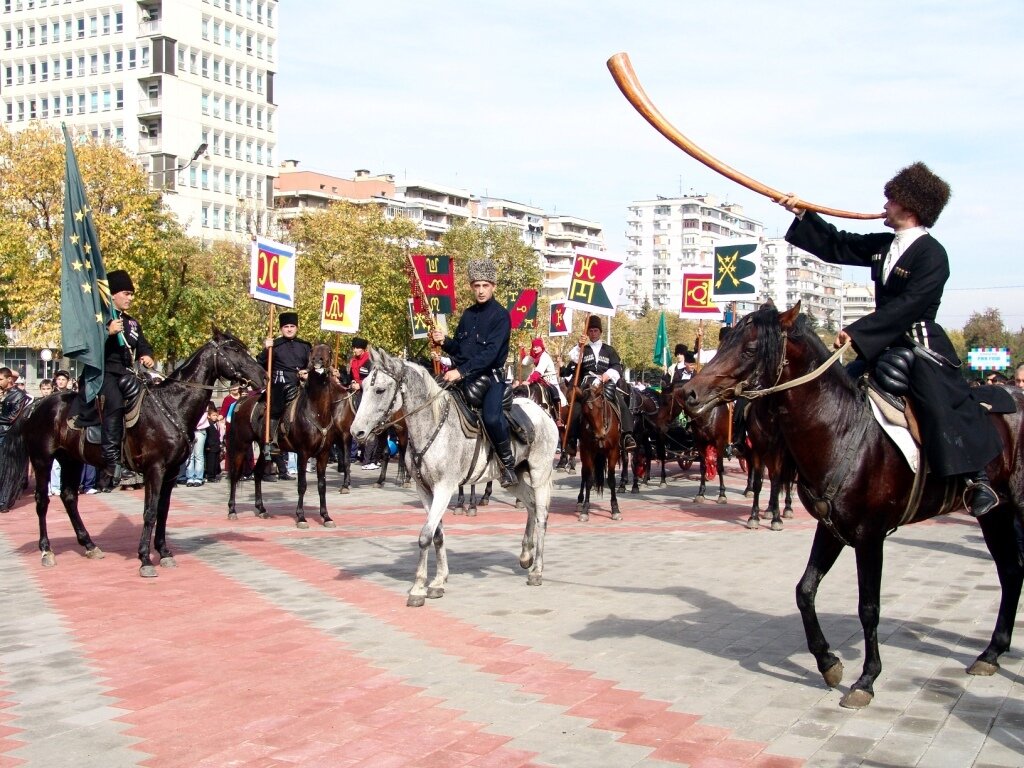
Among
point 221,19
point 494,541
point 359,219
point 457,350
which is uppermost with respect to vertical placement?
point 221,19

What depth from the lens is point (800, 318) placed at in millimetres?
6988

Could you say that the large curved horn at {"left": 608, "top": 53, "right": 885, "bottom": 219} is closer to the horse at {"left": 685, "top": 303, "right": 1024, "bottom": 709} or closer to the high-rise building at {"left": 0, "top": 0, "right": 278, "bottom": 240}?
the horse at {"left": 685, "top": 303, "right": 1024, "bottom": 709}

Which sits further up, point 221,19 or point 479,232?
Result: point 221,19

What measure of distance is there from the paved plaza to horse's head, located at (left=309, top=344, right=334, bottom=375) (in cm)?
419

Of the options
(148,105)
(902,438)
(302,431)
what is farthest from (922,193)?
(148,105)

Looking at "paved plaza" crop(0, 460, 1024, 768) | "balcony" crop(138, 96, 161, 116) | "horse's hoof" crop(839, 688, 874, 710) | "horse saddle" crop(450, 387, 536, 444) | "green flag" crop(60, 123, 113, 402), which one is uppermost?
"balcony" crop(138, 96, 161, 116)

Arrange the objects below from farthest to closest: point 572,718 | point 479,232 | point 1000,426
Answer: point 479,232 → point 1000,426 → point 572,718

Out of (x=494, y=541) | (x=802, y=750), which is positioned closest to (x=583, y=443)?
(x=494, y=541)

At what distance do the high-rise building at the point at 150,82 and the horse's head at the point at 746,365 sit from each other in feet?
267

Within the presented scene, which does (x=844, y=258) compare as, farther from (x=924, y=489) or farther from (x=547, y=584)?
(x=547, y=584)

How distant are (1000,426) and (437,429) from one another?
16.4ft

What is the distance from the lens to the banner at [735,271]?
20781mm

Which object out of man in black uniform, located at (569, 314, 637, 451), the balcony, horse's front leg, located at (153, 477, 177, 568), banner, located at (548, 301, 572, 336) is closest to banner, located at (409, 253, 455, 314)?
man in black uniform, located at (569, 314, 637, 451)

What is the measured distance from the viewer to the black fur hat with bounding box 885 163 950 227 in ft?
23.1
